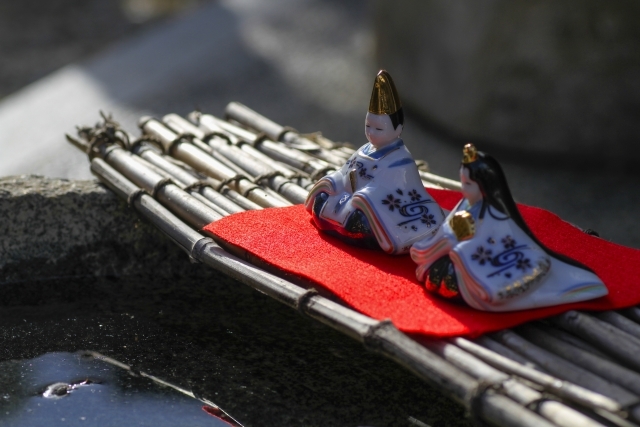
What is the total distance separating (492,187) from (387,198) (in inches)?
11.3

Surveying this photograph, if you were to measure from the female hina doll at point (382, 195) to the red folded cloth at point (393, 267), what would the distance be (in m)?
0.05

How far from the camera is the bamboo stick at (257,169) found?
205 cm

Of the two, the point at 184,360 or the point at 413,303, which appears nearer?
the point at 413,303

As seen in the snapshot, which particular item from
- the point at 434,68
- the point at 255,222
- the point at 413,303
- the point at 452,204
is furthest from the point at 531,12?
the point at 413,303

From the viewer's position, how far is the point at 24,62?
5.38m

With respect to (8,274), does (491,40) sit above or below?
above

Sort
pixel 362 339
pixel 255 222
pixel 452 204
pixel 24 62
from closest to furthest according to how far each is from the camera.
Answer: pixel 362 339
pixel 255 222
pixel 452 204
pixel 24 62

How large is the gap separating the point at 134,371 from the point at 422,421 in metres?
0.58

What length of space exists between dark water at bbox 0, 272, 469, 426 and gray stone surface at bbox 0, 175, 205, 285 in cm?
4

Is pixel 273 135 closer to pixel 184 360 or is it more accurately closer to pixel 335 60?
pixel 184 360

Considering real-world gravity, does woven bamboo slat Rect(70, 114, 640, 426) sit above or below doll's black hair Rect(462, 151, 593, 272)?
below

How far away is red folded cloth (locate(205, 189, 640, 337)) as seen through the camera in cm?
143

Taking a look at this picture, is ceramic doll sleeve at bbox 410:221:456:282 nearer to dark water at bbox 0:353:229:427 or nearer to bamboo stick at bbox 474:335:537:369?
bamboo stick at bbox 474:335:537:369

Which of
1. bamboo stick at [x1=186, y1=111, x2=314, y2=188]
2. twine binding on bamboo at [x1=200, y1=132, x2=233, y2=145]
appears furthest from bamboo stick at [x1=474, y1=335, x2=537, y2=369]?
twine binding on bamboo at [x1=200, y1=132, x2=233, y2=145]
